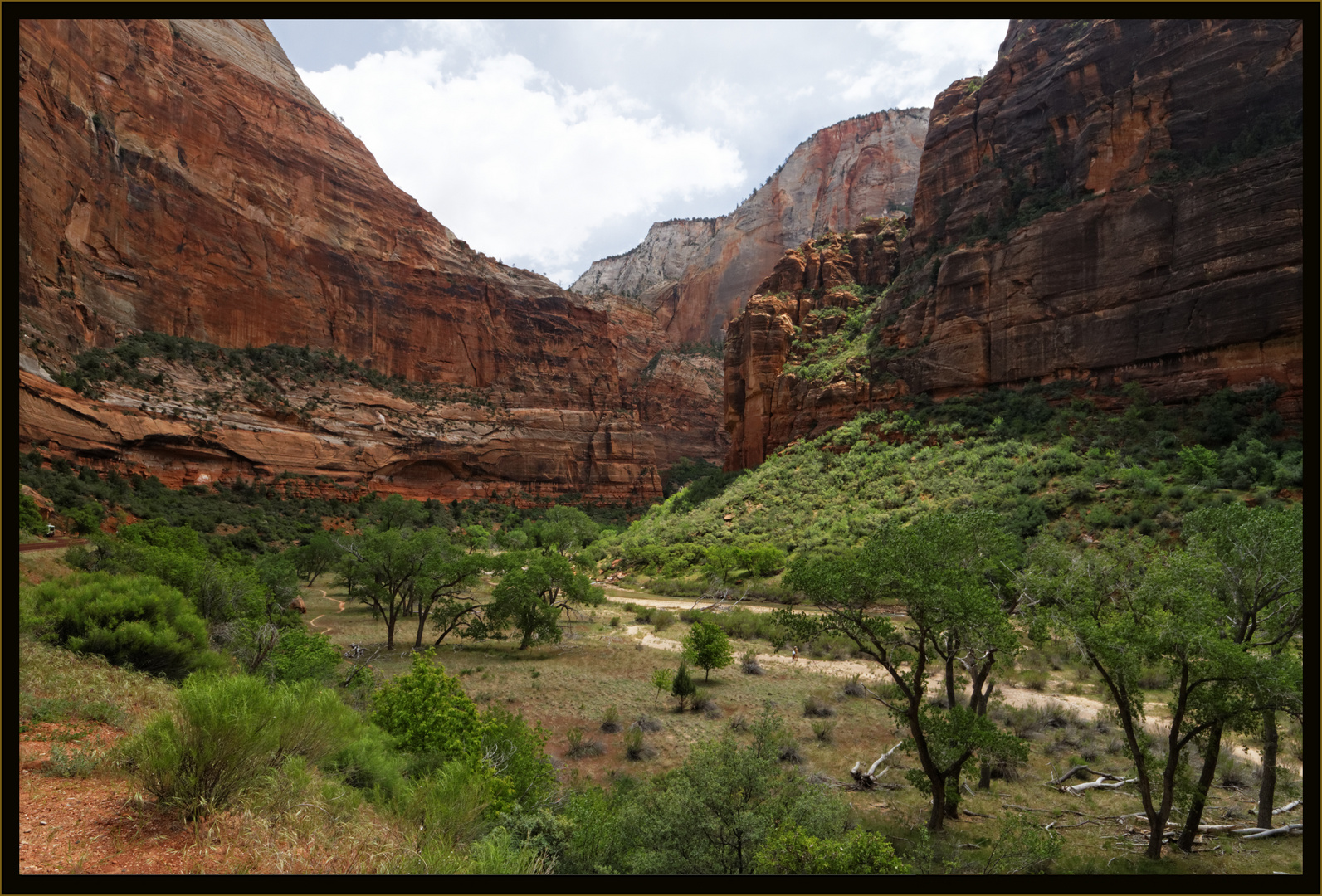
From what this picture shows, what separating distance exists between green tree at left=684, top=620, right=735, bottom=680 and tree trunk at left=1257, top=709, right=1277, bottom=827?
41.0ft

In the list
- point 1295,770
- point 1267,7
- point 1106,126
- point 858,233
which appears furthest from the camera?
point 858,233

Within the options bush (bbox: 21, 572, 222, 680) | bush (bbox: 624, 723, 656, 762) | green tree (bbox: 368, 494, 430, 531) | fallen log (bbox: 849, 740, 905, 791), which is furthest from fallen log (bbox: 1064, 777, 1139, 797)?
green tree (bbox: 368, 494, 430, 531)

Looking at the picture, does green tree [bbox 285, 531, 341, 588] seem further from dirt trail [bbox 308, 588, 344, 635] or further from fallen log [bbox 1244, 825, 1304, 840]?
fallen log [bbox 1244, 825, 1304, 840]

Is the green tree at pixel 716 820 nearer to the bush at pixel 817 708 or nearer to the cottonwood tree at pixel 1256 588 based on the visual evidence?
the cottonwood tree at pixel 1256 588

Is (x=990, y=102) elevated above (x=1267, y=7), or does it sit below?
above

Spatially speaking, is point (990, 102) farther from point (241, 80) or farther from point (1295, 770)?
point (241, 80)

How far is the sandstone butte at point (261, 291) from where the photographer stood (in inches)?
1417

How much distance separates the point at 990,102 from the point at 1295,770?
56.7 metres

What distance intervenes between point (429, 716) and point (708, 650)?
11701 millimetres

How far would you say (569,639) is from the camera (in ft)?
82.5

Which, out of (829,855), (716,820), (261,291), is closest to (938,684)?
(716,820)

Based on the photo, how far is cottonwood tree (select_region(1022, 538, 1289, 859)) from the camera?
652 cm

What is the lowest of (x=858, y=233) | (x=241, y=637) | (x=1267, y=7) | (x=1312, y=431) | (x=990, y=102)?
(x=241, y=637)

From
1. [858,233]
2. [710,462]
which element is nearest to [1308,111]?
[858,233]
